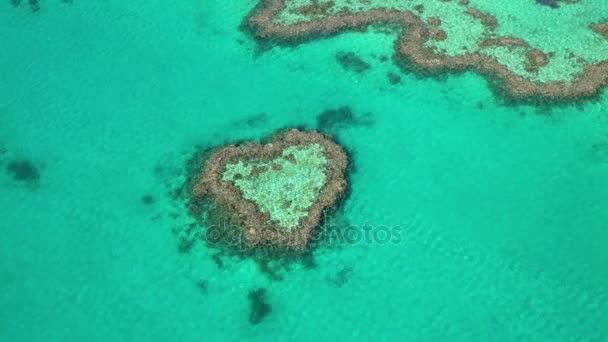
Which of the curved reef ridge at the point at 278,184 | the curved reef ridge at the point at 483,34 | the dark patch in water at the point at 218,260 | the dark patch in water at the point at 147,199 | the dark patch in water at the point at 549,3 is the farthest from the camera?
the dark patch in water at the point at 549,3

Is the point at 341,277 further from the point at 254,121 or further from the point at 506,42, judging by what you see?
the point at 506,42

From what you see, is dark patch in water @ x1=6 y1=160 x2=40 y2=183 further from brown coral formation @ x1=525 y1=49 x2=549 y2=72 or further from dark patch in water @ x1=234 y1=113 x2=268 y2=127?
brown coral formation @ x1=525 y1=49 x2=549 y2=72

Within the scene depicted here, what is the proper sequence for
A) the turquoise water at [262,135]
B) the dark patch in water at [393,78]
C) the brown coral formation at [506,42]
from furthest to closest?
the brown coral formation at [506,42] → the dark patch in water at [393,78] → the turquoise water at [262,135]

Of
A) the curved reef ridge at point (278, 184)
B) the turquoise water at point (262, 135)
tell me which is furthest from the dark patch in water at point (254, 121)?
the curved reef ridge at point (278, 184)

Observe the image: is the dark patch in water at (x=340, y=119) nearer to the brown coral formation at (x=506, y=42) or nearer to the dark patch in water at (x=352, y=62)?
the dark patch in water at (x=352, y=62)

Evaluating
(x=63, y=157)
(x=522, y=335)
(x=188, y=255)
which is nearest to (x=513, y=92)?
(x=522, y=335)

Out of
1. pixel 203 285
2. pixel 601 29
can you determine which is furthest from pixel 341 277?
pixel 601 29

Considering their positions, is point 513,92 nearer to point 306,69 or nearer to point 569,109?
point 569,109
